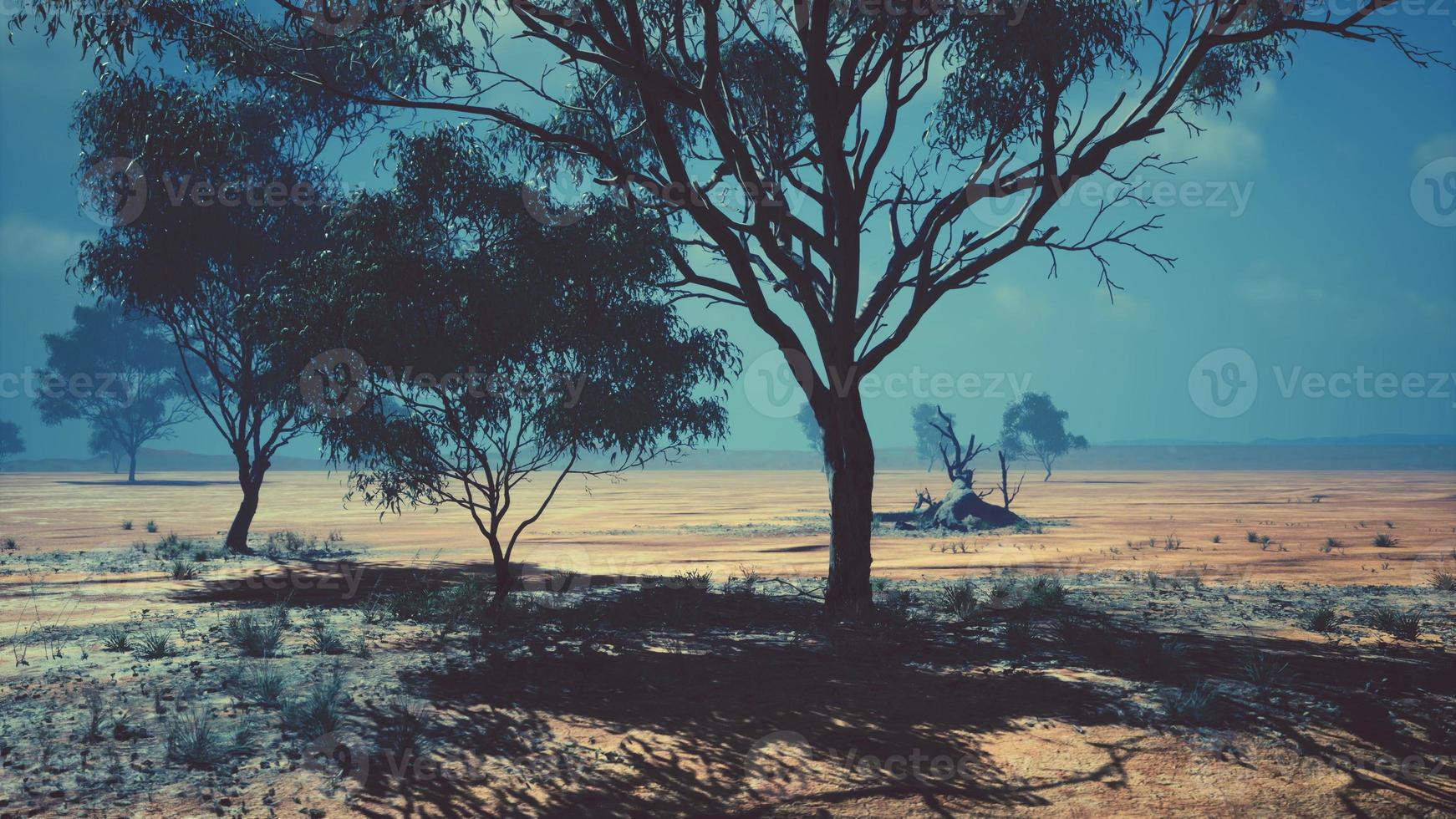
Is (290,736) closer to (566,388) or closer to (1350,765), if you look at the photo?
(566,388)

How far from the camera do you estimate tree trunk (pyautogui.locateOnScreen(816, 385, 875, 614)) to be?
13992 millimetres

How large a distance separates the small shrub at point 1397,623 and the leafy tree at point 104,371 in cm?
9872

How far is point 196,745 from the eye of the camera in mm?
7684

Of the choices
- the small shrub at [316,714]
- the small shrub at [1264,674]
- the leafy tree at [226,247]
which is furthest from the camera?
the leafy tree at [226,247]

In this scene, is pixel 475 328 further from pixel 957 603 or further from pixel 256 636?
pixel 957 603

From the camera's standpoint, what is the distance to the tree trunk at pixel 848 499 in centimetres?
1399

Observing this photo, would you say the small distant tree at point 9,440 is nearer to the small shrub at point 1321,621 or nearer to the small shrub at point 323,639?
the small shrub at point 323,639

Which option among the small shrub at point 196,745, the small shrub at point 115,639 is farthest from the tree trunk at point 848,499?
the small shrub at point 115,639

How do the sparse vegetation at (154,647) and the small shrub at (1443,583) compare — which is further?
the small shrub at (1443,583)

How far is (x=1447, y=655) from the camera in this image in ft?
36.7

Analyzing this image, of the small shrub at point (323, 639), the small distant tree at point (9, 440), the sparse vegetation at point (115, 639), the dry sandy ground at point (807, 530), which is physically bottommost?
the dry sandy ground at point (807, 530)

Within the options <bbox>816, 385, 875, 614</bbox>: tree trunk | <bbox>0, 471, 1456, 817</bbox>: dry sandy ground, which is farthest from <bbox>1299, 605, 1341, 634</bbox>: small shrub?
<bbox>816, 385, 875, 614</bbox>: tree trunk

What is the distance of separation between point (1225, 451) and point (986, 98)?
653 ft

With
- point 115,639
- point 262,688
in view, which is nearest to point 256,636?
point 115,639
